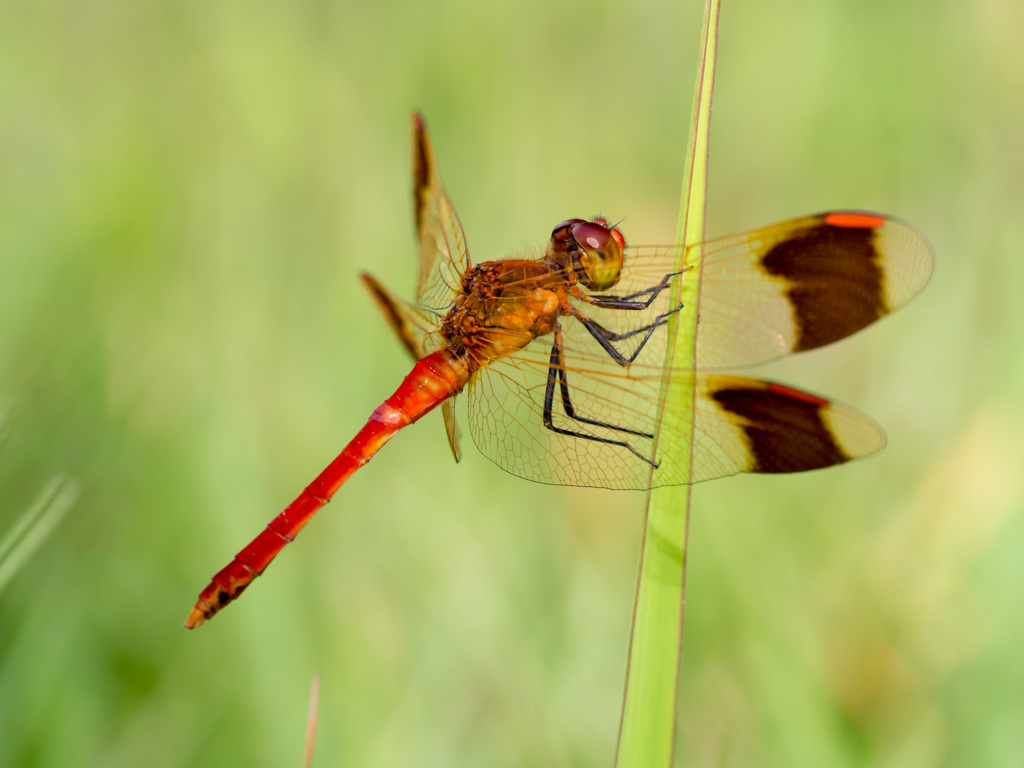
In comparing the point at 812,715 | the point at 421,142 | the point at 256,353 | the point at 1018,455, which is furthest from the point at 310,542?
the point at 1018,455

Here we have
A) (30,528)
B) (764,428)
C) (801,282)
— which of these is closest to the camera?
(30,528)

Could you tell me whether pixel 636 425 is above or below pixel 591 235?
below

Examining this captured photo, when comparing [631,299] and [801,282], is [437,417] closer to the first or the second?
[631,299]

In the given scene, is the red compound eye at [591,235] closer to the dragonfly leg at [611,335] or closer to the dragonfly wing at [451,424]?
the dragonfly leg at [611,335]

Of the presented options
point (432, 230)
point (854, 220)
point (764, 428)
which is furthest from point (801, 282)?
point (432, 230)

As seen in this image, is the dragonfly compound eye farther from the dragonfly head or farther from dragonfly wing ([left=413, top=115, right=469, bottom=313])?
dragonfly wing ([left=413, top=115, right=469, bottom=313])

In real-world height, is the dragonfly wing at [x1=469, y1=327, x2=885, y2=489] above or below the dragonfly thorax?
below

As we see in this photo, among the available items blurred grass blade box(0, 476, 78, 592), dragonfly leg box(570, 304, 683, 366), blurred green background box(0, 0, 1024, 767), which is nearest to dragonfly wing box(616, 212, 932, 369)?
Answer: dragonfly leg box(570, 304, 683, 366)
